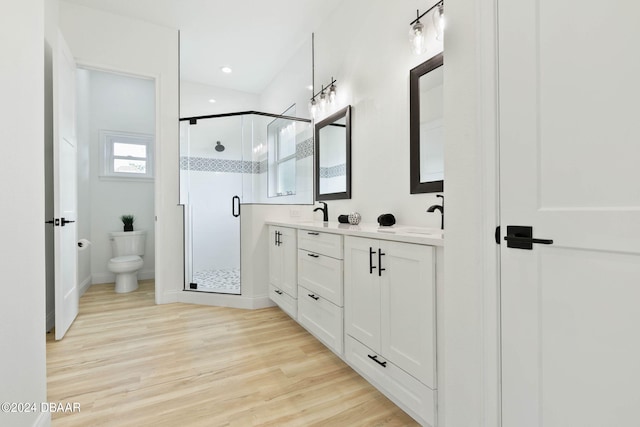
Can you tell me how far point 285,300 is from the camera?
8.69ft

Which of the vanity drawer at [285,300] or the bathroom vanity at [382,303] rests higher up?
the bathroom vanity at [382,303]

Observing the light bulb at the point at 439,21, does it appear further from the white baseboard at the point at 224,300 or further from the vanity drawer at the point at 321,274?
the white baseboard at the point at 224,300

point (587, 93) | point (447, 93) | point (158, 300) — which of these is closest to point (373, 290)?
point (447, 93)

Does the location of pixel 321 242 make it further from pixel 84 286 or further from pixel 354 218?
pixel 84 286

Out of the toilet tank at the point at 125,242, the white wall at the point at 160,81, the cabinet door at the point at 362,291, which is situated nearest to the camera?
the cabinet door at the point at 362,291

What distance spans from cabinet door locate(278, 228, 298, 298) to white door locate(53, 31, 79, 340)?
1.71 meters

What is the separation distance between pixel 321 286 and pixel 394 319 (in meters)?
0.72

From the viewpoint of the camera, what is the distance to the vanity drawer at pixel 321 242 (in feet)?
6.09

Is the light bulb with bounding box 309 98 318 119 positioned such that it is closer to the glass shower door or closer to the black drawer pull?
the glass shower door

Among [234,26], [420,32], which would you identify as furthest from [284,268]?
[234,26]

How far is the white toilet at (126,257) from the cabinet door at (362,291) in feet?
9.95

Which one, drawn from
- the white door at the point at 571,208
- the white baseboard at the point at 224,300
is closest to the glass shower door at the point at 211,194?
the white baseboard at the point at 224,300

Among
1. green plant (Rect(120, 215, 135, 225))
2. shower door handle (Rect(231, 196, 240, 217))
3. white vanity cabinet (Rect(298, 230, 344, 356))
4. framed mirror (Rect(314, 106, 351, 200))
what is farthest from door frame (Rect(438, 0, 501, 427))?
green plant (Rect(120, 215, 135, 225))

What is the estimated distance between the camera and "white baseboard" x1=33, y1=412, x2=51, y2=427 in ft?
3.92
